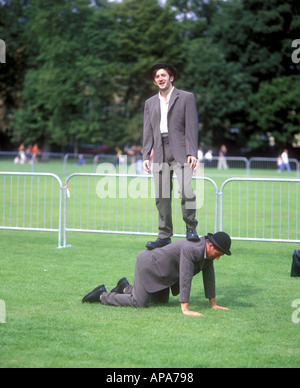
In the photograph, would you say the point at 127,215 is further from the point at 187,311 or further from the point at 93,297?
the point at 187,311

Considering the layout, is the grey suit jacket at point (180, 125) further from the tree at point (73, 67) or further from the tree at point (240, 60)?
the tree at point (73, 67)

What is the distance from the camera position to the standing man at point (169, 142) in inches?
290

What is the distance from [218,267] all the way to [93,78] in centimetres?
4957

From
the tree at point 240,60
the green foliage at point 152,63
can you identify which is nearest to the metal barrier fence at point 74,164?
the green foliage at point 152,63

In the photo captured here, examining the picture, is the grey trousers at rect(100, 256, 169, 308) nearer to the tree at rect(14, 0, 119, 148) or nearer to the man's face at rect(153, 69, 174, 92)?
the man's face at rect(153, 69, 174, 92)

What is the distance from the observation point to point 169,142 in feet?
24.5

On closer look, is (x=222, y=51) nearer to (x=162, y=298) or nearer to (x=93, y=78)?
(x=93, y=78)

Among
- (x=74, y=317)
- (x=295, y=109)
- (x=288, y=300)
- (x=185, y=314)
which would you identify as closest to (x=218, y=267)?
(x=288, y=300)

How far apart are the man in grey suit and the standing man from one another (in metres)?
A: 0.40

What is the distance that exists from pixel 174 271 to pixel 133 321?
0.85 metres

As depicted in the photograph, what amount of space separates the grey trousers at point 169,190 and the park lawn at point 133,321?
937 millimetres

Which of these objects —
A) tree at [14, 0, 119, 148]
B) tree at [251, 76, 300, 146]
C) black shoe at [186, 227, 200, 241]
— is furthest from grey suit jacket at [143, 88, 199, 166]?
tree at [14, 0, 119, 148]

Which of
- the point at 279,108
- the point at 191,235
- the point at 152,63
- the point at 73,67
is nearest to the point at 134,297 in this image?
the point at 191,235

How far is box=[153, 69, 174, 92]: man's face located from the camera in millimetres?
7406
